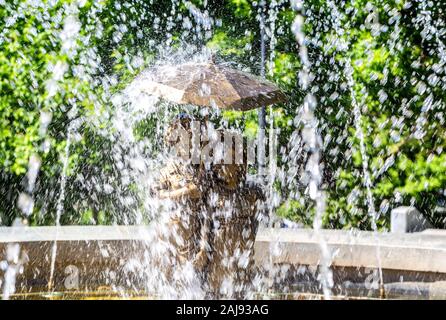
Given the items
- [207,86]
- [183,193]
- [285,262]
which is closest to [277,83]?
[285,262]

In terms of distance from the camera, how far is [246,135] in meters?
11.1

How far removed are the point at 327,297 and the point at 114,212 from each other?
8.30m

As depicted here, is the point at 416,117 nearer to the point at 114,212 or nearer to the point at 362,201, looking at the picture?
the point at 362,201

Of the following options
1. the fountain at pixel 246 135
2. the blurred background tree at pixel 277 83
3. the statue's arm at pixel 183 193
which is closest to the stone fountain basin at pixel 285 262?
the fountain at pixel 246 135

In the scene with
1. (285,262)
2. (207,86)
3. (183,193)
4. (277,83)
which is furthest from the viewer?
(277,83)

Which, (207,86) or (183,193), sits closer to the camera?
(183,193)

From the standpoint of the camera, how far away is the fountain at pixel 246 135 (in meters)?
5.06

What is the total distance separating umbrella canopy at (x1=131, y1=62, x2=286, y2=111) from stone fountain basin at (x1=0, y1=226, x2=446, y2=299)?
1.13 meters

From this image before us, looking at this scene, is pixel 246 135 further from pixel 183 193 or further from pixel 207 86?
pixel 183 193

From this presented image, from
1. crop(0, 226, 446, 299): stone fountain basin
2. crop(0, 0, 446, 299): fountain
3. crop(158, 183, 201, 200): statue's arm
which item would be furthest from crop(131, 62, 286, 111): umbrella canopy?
crop(0, 226, 446, 299): stone fountain basin

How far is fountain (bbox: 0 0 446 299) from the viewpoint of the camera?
16.6 feet

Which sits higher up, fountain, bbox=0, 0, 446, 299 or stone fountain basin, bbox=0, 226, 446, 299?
fountain, bbox=0, 0, 446, 299

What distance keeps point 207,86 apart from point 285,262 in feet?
5.24

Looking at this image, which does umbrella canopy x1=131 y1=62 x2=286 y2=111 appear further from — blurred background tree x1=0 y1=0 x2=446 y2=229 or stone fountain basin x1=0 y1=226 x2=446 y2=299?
blurred background tree x1=0 y1=0 x2=446 y2=229
